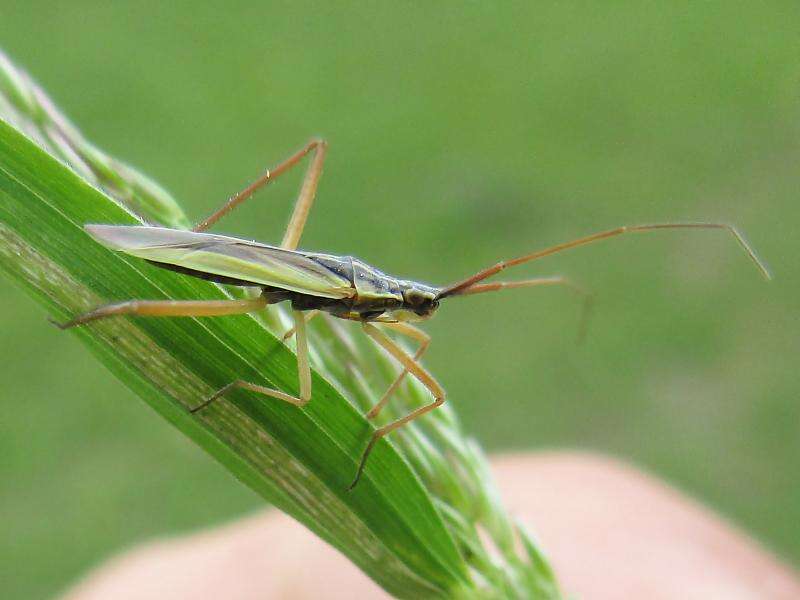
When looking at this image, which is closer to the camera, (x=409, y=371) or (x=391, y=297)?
(x=409, y=371)

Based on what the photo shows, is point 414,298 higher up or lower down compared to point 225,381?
higher up

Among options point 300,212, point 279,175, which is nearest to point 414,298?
point 300,212

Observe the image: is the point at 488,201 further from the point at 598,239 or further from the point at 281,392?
the point at 281,392

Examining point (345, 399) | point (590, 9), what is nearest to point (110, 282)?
point (345, 399)

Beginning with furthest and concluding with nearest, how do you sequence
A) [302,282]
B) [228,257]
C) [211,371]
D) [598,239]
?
[302,282] < [228,257] < [598,239] < [211,371]

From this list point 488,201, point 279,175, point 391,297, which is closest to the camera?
point 279,175

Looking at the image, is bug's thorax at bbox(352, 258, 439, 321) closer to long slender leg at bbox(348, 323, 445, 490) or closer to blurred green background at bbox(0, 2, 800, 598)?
long slender leg at bbox(348, 323, 445, 490)

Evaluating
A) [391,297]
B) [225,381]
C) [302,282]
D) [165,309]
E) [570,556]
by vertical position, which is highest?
[391,297]
